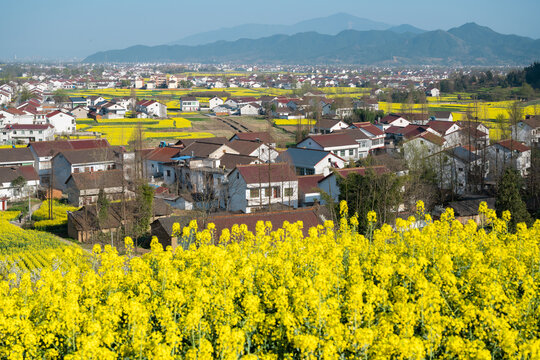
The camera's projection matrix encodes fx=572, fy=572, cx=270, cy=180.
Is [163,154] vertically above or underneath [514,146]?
underneath

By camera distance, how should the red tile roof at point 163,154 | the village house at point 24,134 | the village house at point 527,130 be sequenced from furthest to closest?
the village house at point 24,134, the village house at point 527,130, the red tile roof at point 163,154

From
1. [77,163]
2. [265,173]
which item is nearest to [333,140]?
[265,173]

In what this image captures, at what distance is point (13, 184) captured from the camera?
22.1 m

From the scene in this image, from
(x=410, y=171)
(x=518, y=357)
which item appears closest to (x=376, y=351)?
(x=518, y=357)

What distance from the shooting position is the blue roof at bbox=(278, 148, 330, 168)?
2245cm

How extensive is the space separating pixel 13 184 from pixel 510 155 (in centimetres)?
1900

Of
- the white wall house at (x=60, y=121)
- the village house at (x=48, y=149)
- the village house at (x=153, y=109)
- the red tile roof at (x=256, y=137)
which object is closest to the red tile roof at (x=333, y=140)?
the red tile roof at (x=256, y=137)

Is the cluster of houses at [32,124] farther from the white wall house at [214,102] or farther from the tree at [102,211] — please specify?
the tree at [102,211]

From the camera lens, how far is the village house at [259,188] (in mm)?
17875

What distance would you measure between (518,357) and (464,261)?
247cm

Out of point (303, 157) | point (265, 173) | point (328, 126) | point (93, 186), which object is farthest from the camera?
point (328, 126)

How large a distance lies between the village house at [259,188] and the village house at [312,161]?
3.92 meters

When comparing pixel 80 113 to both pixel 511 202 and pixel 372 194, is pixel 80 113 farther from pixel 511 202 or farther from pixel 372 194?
pixel 511 202

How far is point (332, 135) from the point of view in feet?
88.5
